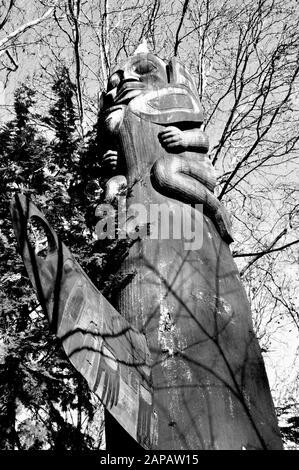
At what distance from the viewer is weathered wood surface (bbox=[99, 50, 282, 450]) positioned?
2.37 meters

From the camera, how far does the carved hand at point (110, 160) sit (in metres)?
3.90

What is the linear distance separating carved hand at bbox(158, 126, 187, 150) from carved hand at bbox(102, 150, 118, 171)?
43 centimetres

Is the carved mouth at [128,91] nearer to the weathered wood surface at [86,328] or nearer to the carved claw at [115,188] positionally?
the carved claw at [115,188]

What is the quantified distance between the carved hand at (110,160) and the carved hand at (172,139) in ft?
1.39

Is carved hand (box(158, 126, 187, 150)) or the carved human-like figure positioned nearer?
the carved human-like figure

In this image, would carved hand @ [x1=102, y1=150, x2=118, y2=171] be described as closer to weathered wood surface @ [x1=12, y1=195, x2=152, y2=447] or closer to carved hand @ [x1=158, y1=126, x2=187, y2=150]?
carved hand @ [x1=158, y1=126, x2=187, y2=150]

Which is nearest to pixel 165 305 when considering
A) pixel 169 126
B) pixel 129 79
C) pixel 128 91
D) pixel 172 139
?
pixel 172 139

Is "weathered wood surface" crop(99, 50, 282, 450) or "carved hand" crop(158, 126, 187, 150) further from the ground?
"carved hand" crop(158, 126, 187, 150)

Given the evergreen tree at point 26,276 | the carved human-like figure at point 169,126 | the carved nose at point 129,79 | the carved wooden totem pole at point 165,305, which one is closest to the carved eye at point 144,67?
the carved human-like figure at point 169,126

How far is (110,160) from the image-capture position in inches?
153

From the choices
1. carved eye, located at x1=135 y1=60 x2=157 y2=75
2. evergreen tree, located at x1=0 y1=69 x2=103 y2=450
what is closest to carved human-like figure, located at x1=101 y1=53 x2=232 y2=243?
carved eye, located at x1=135 y1=60 x2=157 y2=75

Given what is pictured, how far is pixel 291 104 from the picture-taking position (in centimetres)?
833
